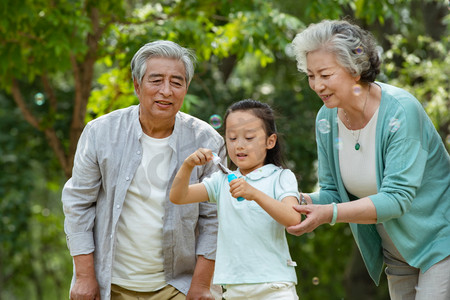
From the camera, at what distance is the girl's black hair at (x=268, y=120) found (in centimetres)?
302

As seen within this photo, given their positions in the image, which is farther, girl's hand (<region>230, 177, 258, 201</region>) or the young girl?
the young girl

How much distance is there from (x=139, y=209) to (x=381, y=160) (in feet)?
3.88

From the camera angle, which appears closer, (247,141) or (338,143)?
(247,141)

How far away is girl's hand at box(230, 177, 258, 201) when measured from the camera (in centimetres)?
267

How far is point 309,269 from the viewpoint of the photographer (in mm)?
13773

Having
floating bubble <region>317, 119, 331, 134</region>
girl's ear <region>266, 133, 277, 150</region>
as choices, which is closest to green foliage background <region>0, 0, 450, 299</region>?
floating bubble <region>317, 119, 331, 134</region>

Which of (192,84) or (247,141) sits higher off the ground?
(192,84)

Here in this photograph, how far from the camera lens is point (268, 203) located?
271cm

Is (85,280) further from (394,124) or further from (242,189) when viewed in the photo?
(394,124)

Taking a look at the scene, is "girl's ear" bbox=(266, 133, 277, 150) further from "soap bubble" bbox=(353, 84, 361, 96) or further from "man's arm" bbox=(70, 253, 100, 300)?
"man's arm" bbox=(70, 253, 100, 300)

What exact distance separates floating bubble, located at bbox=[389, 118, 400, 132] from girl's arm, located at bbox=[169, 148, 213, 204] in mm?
798

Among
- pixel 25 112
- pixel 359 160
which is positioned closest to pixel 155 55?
pixel 359 160

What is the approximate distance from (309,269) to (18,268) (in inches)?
234

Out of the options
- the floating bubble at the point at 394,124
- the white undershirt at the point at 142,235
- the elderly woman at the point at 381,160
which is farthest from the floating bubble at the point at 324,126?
the white undershirt at the point at 142,235
